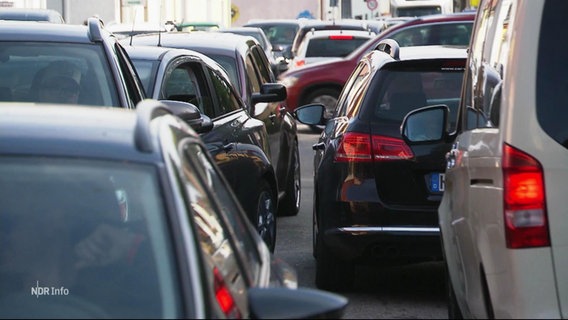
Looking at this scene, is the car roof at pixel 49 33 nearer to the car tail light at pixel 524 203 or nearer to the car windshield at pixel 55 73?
the car windshield at pixel 55 73

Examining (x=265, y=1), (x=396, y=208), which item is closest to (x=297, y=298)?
(x=396, y=208)

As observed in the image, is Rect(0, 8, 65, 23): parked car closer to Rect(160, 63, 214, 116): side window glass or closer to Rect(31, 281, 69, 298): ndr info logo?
Rect(160, 63, 214, 116): side window glass

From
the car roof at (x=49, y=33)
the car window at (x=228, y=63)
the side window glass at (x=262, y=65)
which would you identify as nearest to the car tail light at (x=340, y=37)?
the side window glass at (x=262, y=65)

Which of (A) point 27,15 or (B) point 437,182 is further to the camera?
(A) point 27,15

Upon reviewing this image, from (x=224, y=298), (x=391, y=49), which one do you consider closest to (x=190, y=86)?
(x=391, y=49)

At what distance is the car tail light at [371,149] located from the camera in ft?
26.7

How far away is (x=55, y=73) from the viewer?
7625 mm

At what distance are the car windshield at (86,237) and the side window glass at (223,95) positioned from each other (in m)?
4.64

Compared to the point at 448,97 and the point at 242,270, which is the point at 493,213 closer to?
the point at 242,270

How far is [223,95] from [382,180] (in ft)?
6.84

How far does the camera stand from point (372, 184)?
26.7 ft

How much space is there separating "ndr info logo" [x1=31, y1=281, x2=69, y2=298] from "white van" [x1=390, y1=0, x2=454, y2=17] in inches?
1666

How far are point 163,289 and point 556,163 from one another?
67.4 inches

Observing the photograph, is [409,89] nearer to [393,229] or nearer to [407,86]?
[407,86]
